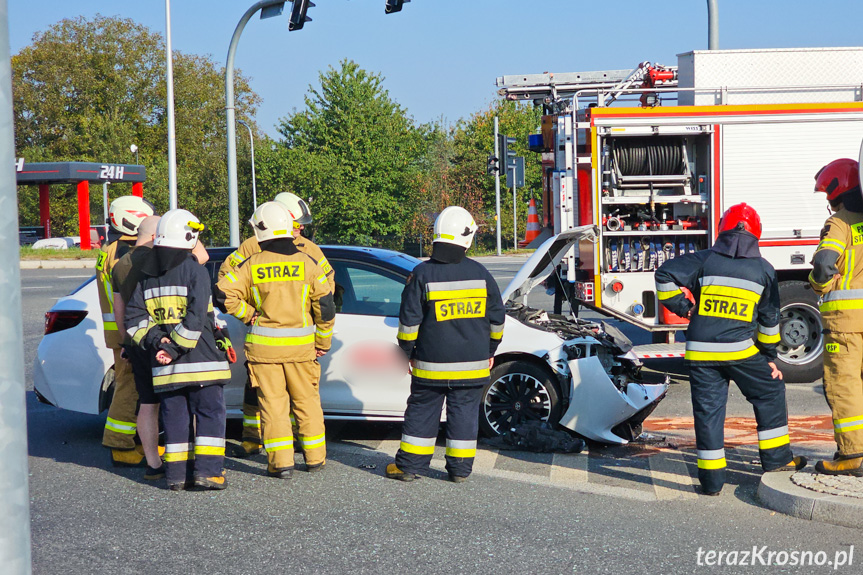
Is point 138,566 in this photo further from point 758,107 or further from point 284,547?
point 758,107

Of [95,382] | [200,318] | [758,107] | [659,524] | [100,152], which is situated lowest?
Result: [659,524]

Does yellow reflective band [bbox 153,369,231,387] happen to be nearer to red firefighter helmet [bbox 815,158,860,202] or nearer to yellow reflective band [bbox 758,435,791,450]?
yellow reflective band [bbox 758,435,791,450]

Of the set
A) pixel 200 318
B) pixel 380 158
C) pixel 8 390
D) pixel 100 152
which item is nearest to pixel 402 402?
pixel 200 318

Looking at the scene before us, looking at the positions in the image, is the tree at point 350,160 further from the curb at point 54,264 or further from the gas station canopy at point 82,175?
the curb at point 54,264

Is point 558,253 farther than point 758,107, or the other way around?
point 758,107

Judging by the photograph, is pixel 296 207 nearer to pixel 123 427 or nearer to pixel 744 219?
pixel 123 427

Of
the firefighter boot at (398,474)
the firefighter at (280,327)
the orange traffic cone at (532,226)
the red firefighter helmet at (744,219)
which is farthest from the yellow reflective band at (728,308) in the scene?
the orange traffic cone at (532,226)

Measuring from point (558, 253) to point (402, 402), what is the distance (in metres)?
1.94

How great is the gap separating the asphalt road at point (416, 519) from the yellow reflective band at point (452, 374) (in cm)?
69

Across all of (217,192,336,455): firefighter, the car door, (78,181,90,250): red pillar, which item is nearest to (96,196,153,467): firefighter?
(217,192,336,455): firefighter

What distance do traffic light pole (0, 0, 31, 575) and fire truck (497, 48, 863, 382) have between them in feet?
24.0

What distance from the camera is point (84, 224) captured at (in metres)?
39.1

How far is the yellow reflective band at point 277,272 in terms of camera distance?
232 inches

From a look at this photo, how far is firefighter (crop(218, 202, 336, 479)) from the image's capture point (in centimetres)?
588
